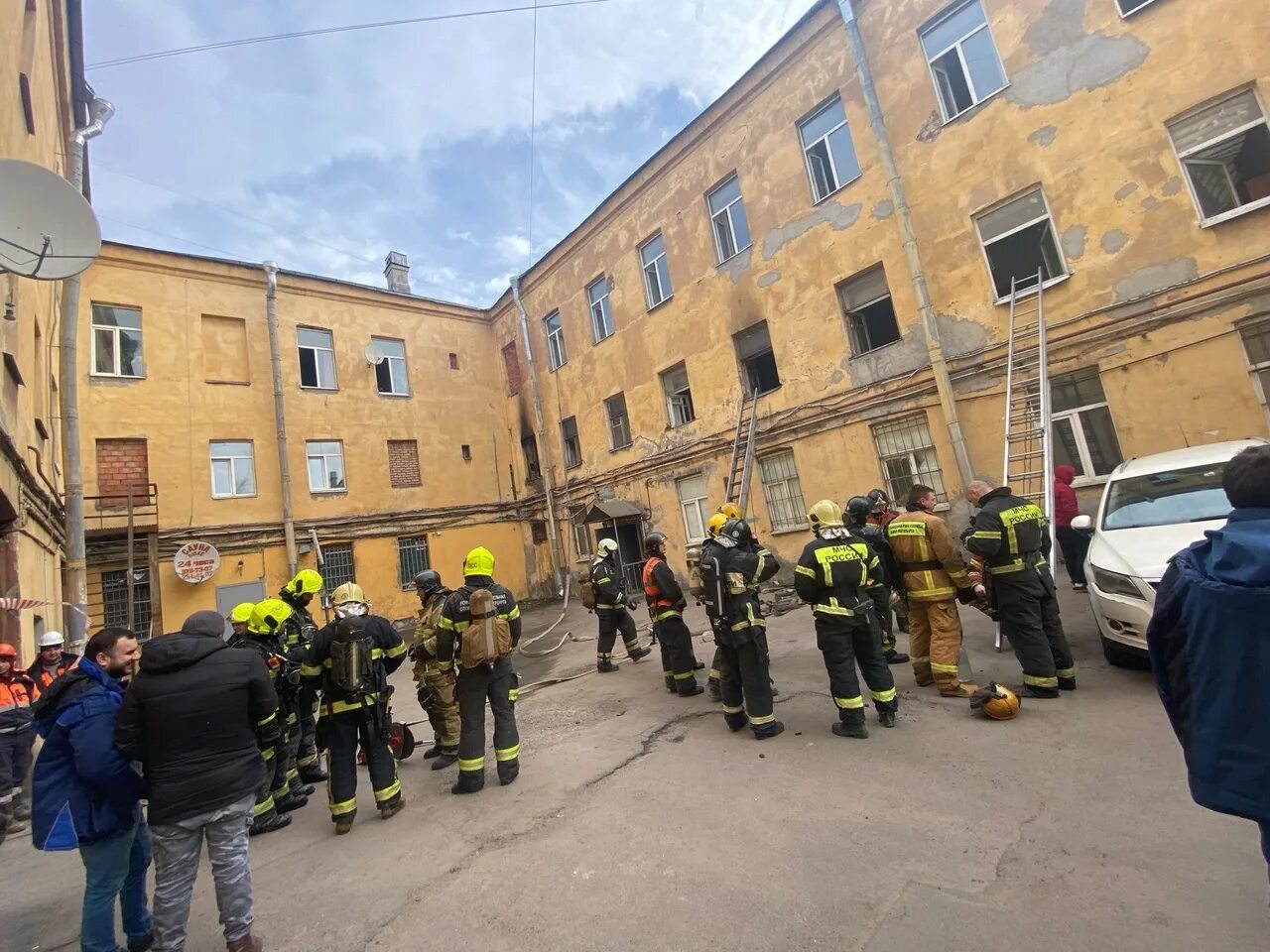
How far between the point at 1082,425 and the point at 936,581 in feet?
20.5

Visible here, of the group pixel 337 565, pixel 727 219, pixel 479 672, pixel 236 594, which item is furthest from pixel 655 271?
pixel 236 594

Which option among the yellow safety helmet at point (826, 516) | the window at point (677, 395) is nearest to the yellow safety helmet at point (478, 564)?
the yellow safety helmet at point (826, 516)

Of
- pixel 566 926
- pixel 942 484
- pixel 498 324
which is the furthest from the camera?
pixel 498 324

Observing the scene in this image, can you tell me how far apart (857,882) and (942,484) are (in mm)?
9133

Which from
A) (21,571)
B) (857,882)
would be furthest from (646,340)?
(857,882)

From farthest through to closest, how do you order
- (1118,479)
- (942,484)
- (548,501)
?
(548,501), (942,484), (1118,479)

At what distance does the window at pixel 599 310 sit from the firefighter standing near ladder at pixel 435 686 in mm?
12507

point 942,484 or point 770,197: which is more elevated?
point 770,197

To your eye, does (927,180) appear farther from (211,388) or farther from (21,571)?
(211,388)

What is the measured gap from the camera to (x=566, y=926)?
274 centimetres

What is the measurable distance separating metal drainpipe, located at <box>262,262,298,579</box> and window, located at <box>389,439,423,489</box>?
9.51ft

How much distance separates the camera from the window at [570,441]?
1867 cm

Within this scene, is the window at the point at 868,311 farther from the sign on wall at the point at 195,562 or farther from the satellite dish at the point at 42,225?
the sign on wall at the point at 195,562

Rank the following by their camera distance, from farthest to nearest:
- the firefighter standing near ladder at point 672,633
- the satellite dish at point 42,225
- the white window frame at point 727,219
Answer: the white window frame at point 727,219, the firefighter standing near ladder at point 672,633, the satellite dish at point 42,225
